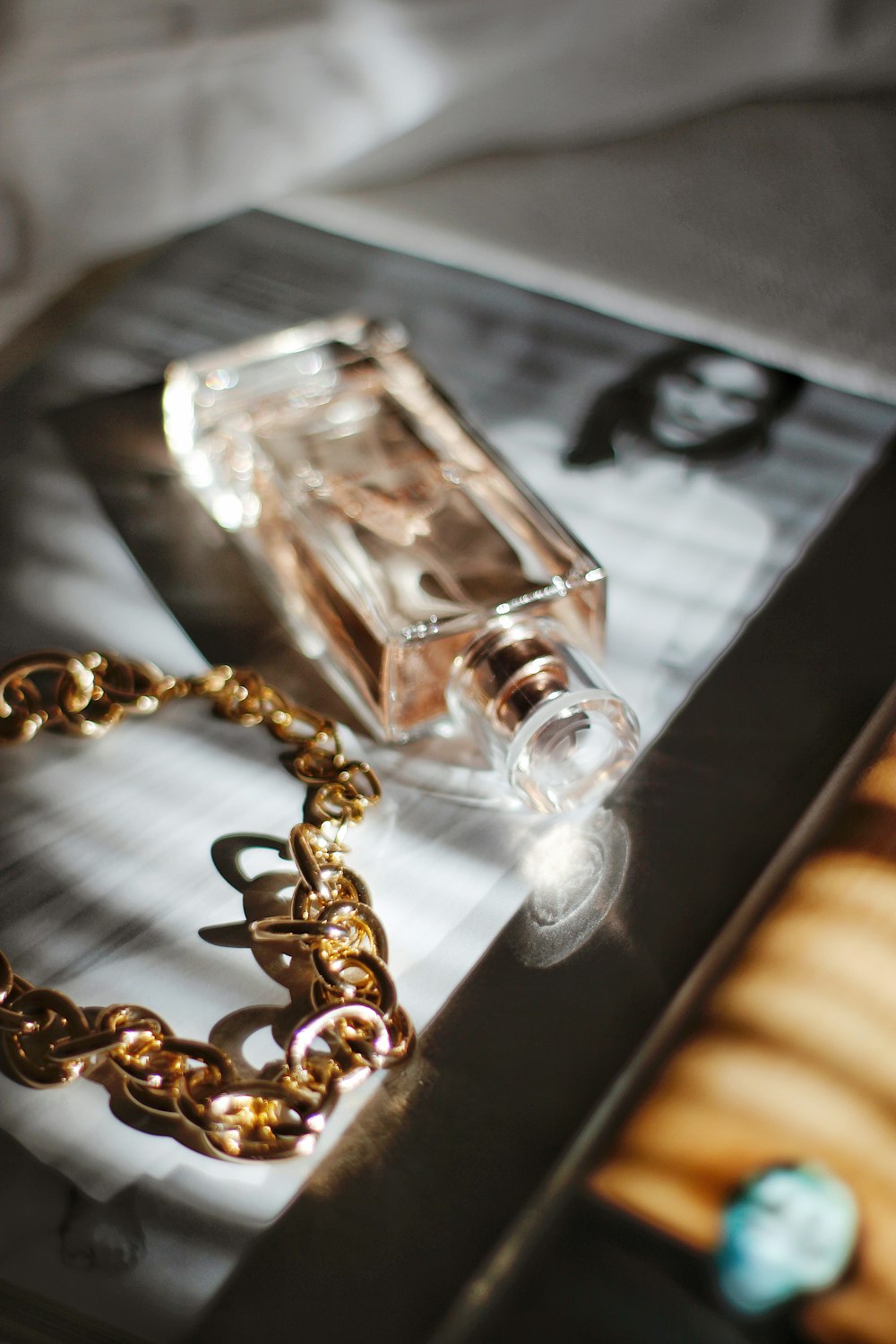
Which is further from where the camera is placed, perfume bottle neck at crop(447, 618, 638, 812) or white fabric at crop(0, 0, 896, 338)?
white fabric at crop(0, 0, 896, 338)

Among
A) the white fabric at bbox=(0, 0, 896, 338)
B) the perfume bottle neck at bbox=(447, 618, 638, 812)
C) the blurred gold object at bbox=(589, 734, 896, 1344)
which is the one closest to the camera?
the blurred gold object at bbox=(589, 734, 896, 1344)

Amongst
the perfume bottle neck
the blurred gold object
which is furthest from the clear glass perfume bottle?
the blurred gold object

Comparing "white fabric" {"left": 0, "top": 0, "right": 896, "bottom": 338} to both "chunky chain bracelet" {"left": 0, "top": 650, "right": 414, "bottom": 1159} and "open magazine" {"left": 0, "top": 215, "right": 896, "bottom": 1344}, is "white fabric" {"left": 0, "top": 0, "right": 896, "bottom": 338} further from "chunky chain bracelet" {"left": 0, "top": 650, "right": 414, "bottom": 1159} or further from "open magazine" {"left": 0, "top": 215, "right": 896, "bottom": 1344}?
"chunky chain bracelet" {"left": 0, "top": 650, "right": 414, "bottom": 1159}

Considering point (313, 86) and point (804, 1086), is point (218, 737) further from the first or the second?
point (313, 86)

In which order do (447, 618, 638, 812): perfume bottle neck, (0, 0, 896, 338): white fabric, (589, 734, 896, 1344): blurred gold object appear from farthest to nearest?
(0, 0, 896, 338): white fabric, (447, 618, 638, 812): perfume bottle neck, (589, 734, 896, 1344): blurred gold object

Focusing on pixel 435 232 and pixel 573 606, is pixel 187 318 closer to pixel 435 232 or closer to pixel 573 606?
pixel 435 232

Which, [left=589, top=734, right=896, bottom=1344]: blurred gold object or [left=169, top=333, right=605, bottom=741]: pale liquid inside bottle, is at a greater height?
[left=169, top=333, right=605, bottom=741]: pale liquid inside bottle

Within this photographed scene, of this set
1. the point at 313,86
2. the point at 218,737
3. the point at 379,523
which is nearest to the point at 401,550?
the point at 379,523

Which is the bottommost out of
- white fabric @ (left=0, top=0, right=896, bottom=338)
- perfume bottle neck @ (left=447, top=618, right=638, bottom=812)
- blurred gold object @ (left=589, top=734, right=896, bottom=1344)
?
blurred gold object @ (left=589, top=734, right=896, bottom=1344)
